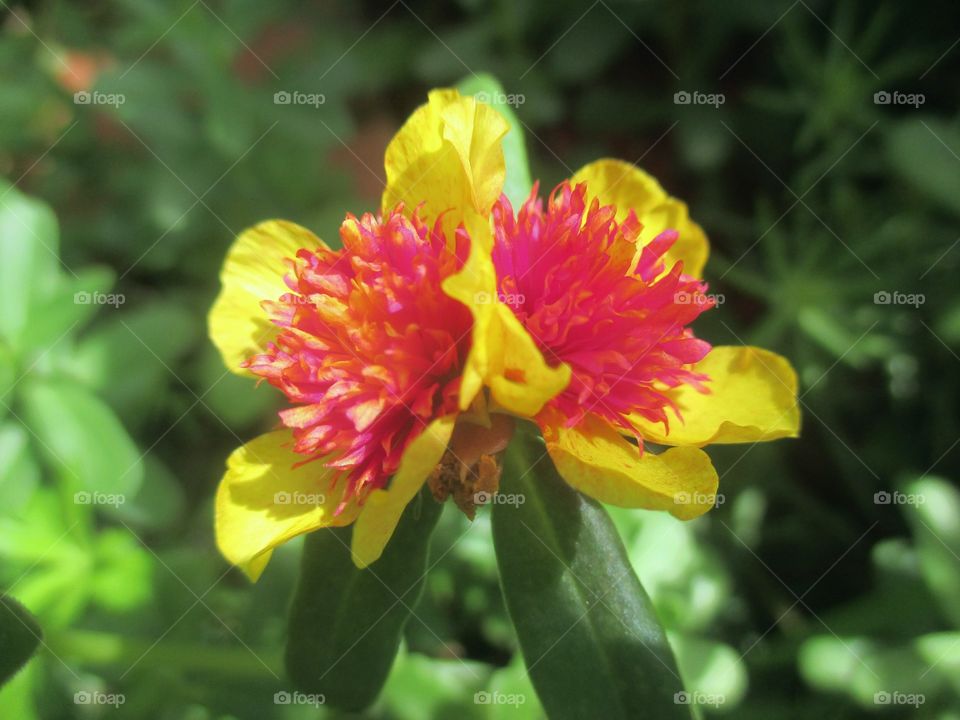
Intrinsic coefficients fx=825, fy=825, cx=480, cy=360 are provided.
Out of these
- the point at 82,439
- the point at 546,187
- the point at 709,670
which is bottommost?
the point at 709,670

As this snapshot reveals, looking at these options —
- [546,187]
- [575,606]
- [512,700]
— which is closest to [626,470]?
[575,606]

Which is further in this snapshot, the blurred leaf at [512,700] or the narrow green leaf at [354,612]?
the blurred leaf at [512,700]

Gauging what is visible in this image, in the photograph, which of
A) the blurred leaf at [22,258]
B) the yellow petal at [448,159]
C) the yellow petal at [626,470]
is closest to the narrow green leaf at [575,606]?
the yellow petal at [626,470]

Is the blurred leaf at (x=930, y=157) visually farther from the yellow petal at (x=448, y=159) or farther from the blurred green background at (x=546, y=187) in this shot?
the yellow petal at (x=448, y=159)

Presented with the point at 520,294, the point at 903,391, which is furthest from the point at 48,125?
the point at 903,391

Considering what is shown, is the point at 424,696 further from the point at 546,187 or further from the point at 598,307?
the point at 546,187

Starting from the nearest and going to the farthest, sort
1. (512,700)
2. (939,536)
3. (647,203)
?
(647,203) < (512,700) < (939,536)

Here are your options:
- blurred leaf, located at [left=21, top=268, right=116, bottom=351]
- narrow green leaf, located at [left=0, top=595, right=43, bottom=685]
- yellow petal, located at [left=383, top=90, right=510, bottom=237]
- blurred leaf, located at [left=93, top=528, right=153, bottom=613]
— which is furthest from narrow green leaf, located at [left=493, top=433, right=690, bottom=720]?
blurred leaf, located at [left=21, top=268, right=116, bottom=351]
